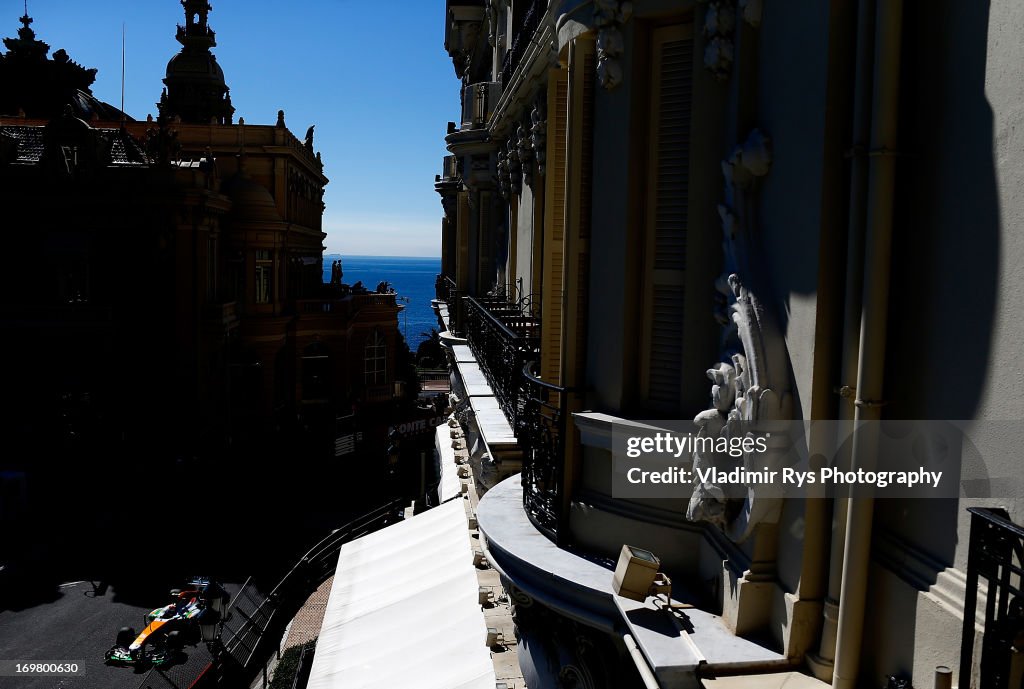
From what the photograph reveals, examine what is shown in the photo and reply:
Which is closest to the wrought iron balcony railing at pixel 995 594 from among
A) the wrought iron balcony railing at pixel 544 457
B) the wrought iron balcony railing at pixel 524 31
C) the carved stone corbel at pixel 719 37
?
the carved stone corbel at pixel 719 37

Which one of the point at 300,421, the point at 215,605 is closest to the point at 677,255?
the point at 215,605

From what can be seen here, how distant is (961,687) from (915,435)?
1.00 meters

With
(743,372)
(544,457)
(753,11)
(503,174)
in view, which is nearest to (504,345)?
(544,457)

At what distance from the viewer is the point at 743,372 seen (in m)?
4.62

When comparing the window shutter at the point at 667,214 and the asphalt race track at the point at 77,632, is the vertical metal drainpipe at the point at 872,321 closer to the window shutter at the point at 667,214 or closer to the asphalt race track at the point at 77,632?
the window shutter at the point at 667,214

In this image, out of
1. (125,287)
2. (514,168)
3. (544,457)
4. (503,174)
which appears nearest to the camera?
(544,457)

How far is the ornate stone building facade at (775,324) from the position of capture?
3.43 metres

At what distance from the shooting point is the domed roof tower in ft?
147

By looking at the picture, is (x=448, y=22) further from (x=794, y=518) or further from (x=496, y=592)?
(x=794, y=518)

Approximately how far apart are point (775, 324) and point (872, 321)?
689mm

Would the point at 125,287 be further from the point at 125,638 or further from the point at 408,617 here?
the point at 408,617

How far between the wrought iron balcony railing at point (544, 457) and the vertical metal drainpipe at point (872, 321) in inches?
100

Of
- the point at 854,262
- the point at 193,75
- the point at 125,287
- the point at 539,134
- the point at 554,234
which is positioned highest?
the point at 193,75

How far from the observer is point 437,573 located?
39.9 feet
